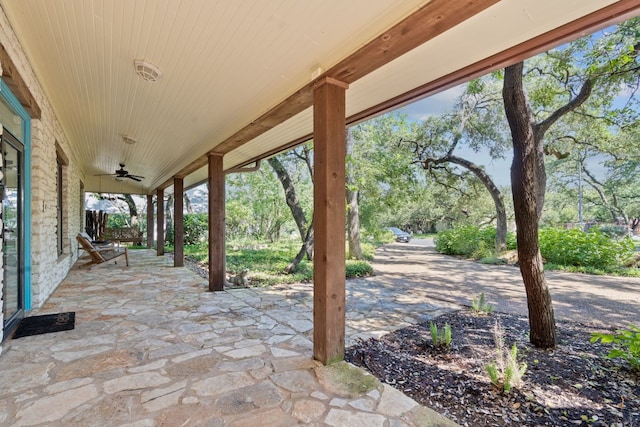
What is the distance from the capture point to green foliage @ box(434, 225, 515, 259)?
1023 centimetres

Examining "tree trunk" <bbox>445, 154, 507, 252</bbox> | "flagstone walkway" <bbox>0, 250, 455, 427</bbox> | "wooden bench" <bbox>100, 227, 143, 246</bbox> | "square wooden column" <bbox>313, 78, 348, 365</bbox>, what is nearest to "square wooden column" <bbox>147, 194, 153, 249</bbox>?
"wooden bench" <bbox>100, 227, 143, 246</bbox>

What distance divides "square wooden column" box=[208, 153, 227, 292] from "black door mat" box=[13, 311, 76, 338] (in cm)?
174

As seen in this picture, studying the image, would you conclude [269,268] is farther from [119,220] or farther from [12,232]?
[119,220]

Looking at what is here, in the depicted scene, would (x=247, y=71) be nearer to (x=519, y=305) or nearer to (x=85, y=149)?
(x=519, y=305)

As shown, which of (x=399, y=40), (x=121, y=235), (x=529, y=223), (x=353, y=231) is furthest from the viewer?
(x=121, y=235)

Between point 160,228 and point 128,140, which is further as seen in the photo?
point 160,228

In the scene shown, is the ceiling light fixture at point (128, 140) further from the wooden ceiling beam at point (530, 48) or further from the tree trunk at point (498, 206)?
the tree trunk at point (498, 206)

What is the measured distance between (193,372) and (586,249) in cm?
953

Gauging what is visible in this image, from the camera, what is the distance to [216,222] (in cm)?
487

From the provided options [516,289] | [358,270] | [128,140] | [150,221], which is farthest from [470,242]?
[150,221]

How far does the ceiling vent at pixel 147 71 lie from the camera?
8.41 ft

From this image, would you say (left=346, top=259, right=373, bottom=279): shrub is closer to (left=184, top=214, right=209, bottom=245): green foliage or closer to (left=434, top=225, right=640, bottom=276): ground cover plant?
(left=434, top=225, right=640, bottom=276): ground cover plant

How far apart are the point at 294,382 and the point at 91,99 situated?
3684 mm

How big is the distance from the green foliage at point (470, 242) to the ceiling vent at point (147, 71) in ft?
32.7
